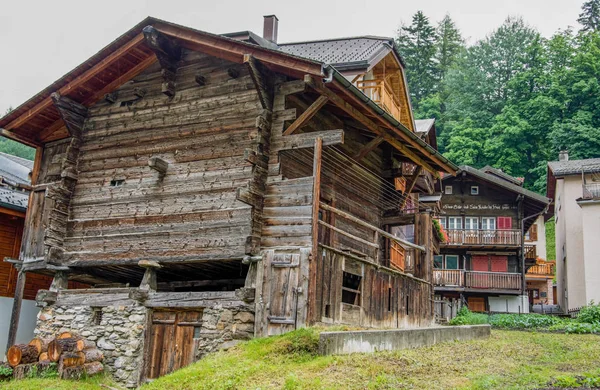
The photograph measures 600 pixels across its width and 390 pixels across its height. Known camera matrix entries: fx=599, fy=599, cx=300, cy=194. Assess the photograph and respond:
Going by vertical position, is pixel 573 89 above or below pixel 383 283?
above

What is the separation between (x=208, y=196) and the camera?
13.8 meters

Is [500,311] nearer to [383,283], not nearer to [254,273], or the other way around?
[383,283]

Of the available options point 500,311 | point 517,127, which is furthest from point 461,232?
point 517,127

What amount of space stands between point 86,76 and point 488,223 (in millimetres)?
30855

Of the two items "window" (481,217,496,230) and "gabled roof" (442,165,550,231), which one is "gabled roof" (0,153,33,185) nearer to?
"gabled roof" (442,165,550,231)

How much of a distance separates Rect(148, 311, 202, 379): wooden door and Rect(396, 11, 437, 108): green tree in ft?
165

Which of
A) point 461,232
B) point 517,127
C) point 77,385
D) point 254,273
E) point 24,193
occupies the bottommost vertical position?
point 77,385

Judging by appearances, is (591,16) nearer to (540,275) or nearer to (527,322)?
(540,275)

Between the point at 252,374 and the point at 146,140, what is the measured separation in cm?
814

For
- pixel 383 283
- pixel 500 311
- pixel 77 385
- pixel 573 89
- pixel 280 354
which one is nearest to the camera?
pixel 280 354

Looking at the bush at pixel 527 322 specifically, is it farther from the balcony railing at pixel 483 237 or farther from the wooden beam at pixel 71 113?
the wooden beam at pixel 71 113

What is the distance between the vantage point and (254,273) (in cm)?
1255

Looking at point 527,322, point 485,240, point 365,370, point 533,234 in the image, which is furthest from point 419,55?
point 365,370

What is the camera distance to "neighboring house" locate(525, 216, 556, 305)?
152ft
